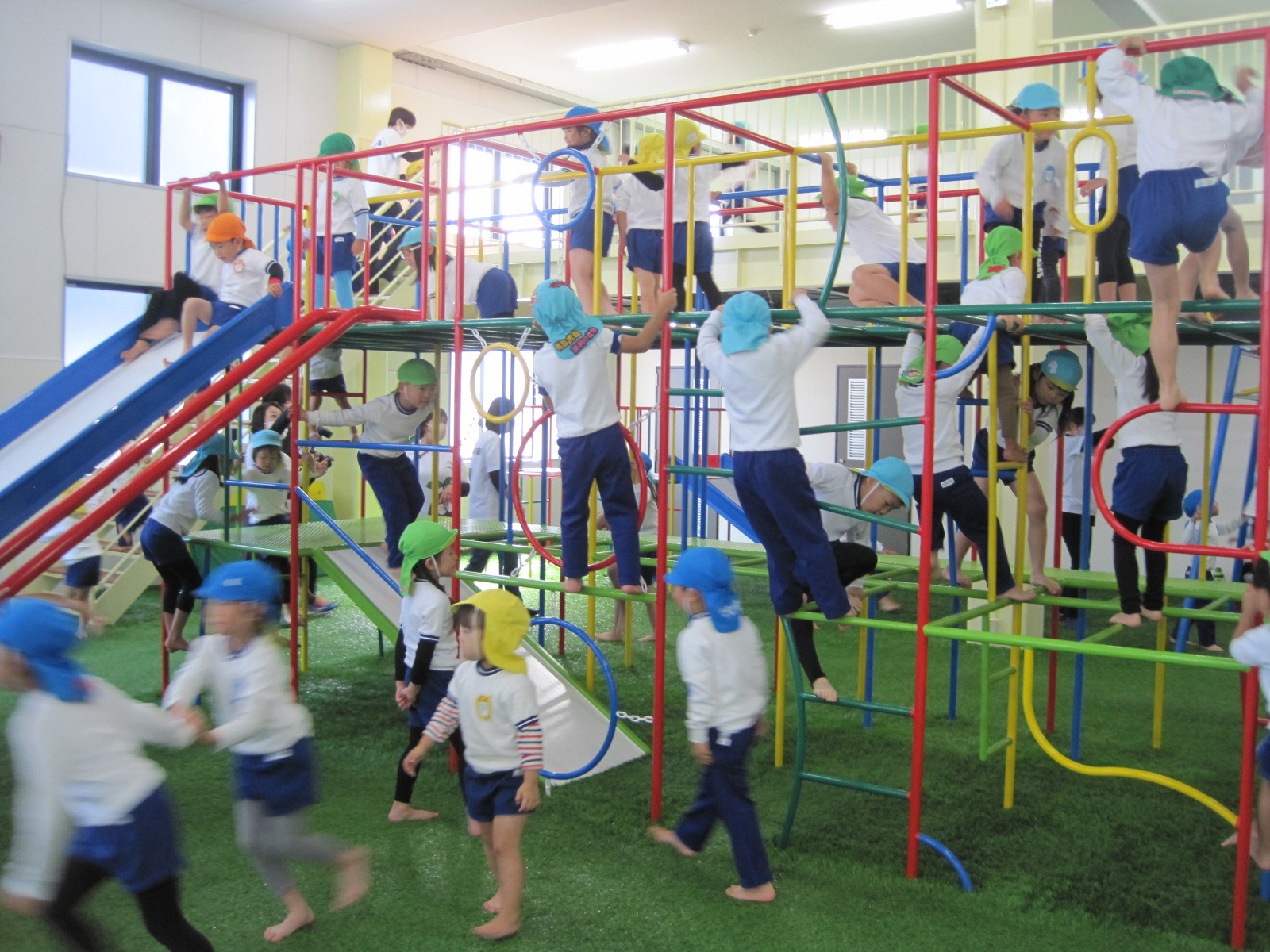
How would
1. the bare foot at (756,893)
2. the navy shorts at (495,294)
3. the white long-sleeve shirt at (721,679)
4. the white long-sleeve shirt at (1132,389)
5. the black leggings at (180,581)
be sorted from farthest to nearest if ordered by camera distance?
1. the black leggings at (180,581)
2. the navy shorts at (495,294)
3. the white long-sleeve shirt at (1132,389)
4. the bare foot at (756,893)
5. the white long-sleeve shirt at (721,679)

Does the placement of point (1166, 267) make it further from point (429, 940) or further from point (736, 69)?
point (736, 69)

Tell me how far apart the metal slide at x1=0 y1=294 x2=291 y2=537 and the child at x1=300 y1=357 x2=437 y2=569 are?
750mm

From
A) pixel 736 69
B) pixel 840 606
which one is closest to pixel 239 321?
pixel 840 606

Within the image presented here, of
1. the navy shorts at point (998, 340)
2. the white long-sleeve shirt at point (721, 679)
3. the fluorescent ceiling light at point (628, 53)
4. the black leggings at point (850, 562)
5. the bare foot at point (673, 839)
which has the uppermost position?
the fluorescent ceiling light at point (628, 53)

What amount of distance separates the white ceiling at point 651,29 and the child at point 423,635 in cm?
822

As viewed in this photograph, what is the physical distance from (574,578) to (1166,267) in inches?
107

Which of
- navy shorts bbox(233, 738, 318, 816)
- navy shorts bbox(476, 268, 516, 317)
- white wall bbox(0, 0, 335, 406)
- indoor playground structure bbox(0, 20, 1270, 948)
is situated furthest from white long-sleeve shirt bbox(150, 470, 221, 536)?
white wall bbox(0, 0, 335, 406)

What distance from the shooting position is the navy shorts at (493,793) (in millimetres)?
3674

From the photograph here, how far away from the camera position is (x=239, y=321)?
6.67 metres

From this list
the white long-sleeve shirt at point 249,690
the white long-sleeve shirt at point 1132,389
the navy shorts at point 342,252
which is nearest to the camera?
the white long-sleeve shirt at point 249,690

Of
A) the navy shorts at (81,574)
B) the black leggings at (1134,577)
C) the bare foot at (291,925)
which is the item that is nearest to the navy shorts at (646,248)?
the black leggings at (1134,577)

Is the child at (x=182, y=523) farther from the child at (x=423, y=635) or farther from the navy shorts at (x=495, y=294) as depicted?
the child at (x=423, y=635)

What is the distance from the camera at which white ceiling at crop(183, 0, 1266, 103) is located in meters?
11.6

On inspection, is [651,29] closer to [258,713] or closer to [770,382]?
[770,382]
